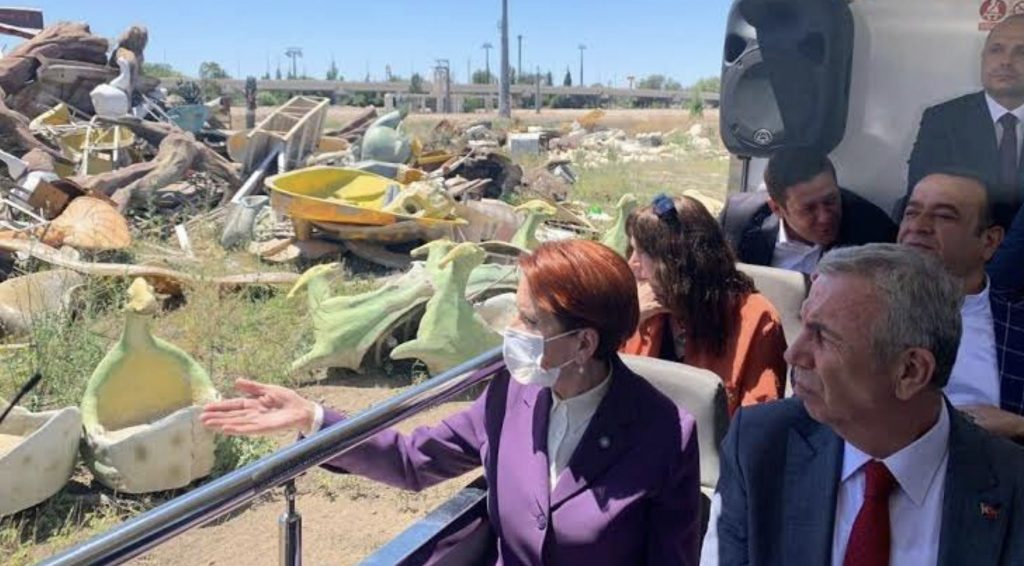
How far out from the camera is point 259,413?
221cm

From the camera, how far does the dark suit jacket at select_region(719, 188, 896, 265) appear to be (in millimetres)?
3564

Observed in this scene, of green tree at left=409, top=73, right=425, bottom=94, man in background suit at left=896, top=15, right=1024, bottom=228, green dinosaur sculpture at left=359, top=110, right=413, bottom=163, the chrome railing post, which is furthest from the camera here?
green tree at left=409, top=73, right=425, bottom=94

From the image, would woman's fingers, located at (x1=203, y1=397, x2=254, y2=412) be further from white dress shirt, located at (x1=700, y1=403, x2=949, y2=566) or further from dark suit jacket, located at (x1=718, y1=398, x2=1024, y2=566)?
white dress shirt, located at (x1=700, y1=403, x2=949, y2=566)

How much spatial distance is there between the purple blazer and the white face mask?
89 millimetres

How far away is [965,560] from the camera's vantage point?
1.52m

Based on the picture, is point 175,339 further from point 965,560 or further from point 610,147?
point 610,147

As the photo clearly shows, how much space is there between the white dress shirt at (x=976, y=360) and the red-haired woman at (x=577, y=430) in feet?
2.65

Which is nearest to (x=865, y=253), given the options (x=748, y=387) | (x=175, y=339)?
(x=748, y=387)

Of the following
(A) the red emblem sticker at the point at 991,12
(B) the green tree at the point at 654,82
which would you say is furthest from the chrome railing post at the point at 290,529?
(B) the green tree at the point at 654,82

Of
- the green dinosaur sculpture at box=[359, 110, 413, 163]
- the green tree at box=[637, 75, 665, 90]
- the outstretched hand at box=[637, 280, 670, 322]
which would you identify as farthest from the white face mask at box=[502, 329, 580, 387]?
the green tree at box=[637, 75, 665, 90]

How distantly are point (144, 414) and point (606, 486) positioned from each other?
3.44m

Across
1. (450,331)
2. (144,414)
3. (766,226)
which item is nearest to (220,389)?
(144,414)

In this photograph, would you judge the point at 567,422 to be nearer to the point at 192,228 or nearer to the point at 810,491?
the point at 810,491

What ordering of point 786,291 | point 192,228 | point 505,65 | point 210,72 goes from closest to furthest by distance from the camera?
1. point 786,291
2. point 192,228
3. point 505,65
4. point 210,72
